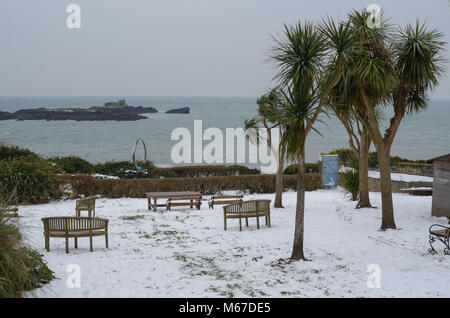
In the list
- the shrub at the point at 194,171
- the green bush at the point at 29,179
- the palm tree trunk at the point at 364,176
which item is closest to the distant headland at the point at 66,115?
the shrub at the point at 194,171

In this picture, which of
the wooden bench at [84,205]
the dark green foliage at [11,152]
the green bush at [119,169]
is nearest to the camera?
the wooden bench at [84,205]

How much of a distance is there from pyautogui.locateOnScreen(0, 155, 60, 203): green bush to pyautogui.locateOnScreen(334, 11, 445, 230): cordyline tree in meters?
10.7

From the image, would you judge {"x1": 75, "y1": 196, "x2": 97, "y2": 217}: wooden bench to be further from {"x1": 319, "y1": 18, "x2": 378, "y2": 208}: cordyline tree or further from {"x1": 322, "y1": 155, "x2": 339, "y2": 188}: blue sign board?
{"x1": 322, "y1": 155, "x2": 339, "y2": 188}: blue sign board

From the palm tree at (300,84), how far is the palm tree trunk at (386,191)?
348 cm

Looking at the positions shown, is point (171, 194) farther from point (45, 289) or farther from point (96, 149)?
point (96, 149)

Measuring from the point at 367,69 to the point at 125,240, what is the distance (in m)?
6.59

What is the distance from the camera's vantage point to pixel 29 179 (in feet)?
51.0

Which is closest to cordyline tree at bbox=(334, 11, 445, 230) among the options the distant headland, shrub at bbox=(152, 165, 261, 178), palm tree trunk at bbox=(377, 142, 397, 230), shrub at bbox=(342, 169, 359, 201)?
palm tree trunk at bbox=(377, 142, 397, 230)

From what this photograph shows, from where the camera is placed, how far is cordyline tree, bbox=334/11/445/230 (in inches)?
406

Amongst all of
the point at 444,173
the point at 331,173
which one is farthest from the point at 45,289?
the point at 331,173

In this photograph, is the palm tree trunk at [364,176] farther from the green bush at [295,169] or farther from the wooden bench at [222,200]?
the green bush at [295,169]

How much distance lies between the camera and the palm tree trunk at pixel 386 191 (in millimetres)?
11195

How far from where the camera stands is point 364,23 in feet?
34.6

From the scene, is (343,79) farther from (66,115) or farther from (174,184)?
(66,115)
